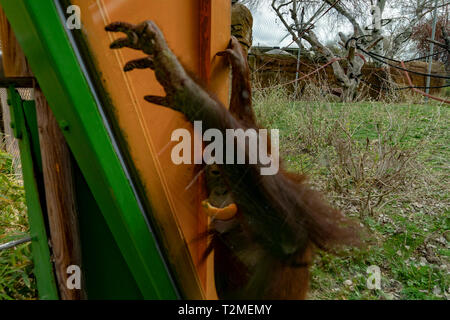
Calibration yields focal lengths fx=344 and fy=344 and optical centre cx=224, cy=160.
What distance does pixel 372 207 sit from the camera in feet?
6.42

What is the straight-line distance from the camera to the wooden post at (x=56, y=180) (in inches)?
30.5

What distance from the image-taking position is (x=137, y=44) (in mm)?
636

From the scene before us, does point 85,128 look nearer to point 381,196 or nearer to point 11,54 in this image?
point 11,54

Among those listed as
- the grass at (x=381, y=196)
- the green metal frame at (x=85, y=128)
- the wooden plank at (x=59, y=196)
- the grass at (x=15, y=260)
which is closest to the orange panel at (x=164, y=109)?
the green metal frame at (x=85, y=128)

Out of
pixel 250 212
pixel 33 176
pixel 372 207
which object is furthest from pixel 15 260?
pixel 372 207

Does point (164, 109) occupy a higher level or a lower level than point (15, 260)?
higher

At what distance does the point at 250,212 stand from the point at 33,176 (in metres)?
0.56

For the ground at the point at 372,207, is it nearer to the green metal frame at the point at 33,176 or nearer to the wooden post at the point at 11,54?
the green metal frame at the point at 33,176

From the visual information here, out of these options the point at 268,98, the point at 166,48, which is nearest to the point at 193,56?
the point at 166,48

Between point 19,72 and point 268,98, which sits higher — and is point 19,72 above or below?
below

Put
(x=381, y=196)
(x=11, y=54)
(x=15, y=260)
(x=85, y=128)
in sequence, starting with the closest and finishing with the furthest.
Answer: (x=85, y=128) < (x=11, y=54) < (x=15, y=260) < (x=381, y=196)

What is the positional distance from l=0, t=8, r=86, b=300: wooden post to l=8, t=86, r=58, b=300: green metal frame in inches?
1.1
